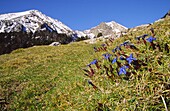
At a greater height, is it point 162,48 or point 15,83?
point 162,48

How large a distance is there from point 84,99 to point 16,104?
4.19 metres

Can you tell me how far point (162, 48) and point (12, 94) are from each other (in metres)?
6.91

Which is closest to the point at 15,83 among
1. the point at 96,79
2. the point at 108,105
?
the point at 96,79

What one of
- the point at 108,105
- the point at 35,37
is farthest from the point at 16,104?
the point at 35,37

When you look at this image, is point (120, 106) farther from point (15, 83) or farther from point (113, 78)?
point (15, 83)

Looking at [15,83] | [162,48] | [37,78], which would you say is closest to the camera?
[162,48]

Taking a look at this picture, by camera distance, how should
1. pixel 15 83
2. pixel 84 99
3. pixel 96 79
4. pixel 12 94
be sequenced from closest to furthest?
1. pixel 84 99
2. pixel 96 79
3. pixel 12 94
4. pixel 15 83

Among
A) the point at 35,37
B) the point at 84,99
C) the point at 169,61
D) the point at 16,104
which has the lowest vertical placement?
the point at 16,104

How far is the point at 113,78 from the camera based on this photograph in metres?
5.64

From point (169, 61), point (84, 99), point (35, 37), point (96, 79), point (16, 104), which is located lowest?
point (16, 104)

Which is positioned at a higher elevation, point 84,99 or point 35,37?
point 35,37

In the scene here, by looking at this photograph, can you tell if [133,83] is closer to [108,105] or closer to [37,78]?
[108,105]

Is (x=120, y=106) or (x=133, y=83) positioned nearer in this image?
(x=120, y=106)

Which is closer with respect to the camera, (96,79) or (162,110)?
(162,110)
